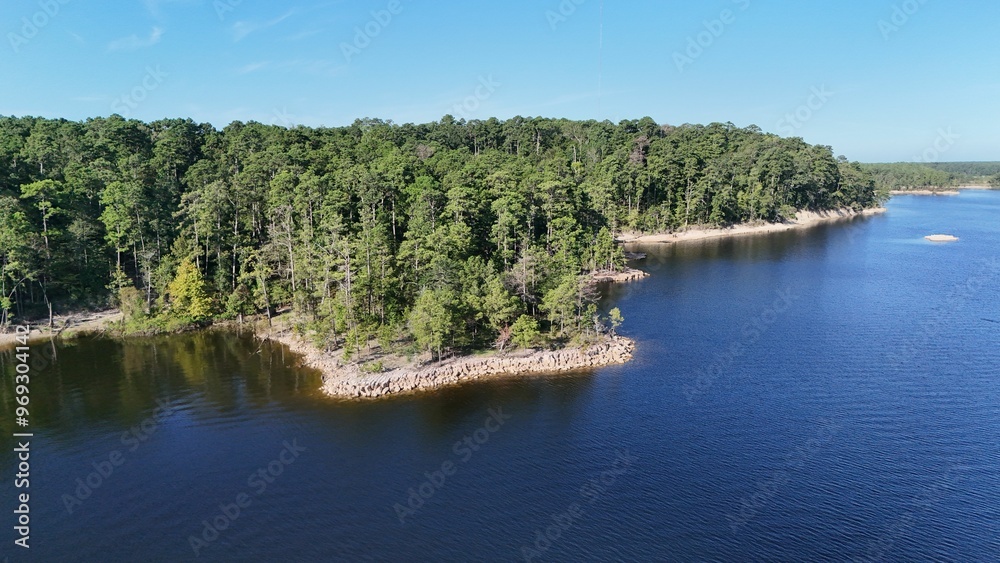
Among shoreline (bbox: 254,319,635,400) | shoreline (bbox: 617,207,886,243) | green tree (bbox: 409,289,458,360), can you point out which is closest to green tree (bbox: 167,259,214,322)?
shoreline (bbox: 254,319,635,400)

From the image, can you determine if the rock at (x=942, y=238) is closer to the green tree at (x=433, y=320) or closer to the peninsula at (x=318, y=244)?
the peninsula at (x=318, y=244)

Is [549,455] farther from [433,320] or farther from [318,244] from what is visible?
[318,244]

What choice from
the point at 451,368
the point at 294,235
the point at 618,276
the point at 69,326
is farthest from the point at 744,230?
the point at 69,326

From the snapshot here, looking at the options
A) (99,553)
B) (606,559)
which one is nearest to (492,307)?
(606,559)

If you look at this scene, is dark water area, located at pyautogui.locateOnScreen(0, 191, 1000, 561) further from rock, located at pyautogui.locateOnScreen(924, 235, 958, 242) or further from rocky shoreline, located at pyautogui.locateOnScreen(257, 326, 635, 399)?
rock, located at pyautogui.locateOnScreen(924, 235, 958, 242)

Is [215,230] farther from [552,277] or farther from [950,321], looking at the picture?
[950,321]

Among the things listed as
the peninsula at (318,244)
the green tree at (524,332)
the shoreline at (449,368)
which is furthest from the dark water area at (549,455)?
the peninsula at (318,244)

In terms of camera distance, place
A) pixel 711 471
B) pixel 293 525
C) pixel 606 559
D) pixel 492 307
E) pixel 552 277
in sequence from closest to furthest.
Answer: pixel 606 559 → pixel 293 525 → pixel 711 471 → pixel 492 307 → pixel 552 277
